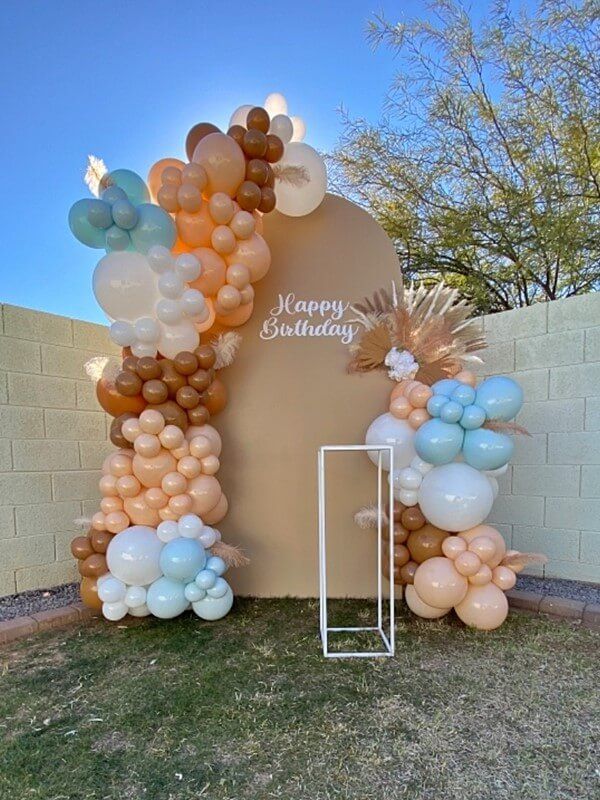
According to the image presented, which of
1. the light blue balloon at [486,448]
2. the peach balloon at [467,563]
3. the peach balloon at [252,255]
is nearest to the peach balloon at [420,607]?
the peach balloon at [467,563]

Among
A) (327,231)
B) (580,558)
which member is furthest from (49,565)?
(580,558)

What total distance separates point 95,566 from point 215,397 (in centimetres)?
113

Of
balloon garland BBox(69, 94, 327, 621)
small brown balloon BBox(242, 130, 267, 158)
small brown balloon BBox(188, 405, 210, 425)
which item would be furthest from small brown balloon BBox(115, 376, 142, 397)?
small brown balloon BBox(242, 130, 267, 158)

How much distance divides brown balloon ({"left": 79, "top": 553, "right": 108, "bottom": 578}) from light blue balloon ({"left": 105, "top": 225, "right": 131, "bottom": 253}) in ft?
5.51

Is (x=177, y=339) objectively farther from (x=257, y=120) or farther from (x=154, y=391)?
(x=257, y=120)

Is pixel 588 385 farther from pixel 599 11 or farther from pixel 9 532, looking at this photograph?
pixel 9 532

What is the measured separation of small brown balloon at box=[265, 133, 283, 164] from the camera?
2584 mm

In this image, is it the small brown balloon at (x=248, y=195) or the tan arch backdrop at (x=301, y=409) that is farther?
the tan arch backdrop at (x=301, y=409)

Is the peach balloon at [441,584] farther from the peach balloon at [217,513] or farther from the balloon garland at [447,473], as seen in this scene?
the peach balloon at [217,513]

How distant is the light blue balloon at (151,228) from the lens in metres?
2.43

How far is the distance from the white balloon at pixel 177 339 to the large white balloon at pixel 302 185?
0.99 m

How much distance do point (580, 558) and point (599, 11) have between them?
13.9ft

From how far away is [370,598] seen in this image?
2.97 m

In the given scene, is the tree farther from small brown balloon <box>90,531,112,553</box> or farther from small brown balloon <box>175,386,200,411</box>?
small brown balloon <box>90,531,112,553</box>
